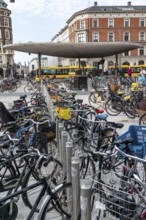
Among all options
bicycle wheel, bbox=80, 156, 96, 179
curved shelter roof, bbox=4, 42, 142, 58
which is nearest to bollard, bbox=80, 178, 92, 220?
bicycle wheel, bbox=80, 156, 96, 179

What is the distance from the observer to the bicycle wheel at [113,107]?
9.84m

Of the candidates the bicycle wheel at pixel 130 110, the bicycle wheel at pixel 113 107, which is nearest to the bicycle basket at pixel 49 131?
the bicycle wheel at pixel 130 110

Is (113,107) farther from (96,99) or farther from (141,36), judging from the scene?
(141,36)

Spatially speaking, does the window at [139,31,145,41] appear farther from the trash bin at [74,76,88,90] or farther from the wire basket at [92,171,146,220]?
the wire basket at [92,171,146,220]

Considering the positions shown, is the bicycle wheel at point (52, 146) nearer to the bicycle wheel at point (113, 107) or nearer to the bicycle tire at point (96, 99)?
the bicycle wheel at point (113, 107)

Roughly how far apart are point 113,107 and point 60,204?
7465 mm

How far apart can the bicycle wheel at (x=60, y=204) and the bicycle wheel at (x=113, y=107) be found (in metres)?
7.19

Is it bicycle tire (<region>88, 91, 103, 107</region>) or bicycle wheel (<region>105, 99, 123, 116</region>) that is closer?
bicycle wheel (<region>105, 99, 123, 116</region>)

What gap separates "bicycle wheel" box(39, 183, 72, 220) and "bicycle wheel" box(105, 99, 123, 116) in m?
7.19

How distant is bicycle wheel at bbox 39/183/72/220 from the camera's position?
2.65 metres

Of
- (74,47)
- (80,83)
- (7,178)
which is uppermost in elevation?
(74,47)

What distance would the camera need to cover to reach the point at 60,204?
2820 mm

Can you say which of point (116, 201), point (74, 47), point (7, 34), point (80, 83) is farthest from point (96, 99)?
point (7, 34)

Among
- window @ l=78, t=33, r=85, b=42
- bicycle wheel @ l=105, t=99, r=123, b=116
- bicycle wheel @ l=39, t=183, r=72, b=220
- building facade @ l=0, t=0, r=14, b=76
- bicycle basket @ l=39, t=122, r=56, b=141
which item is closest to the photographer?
bicycle wheel @ l=39, t=183, r=72, b=220
